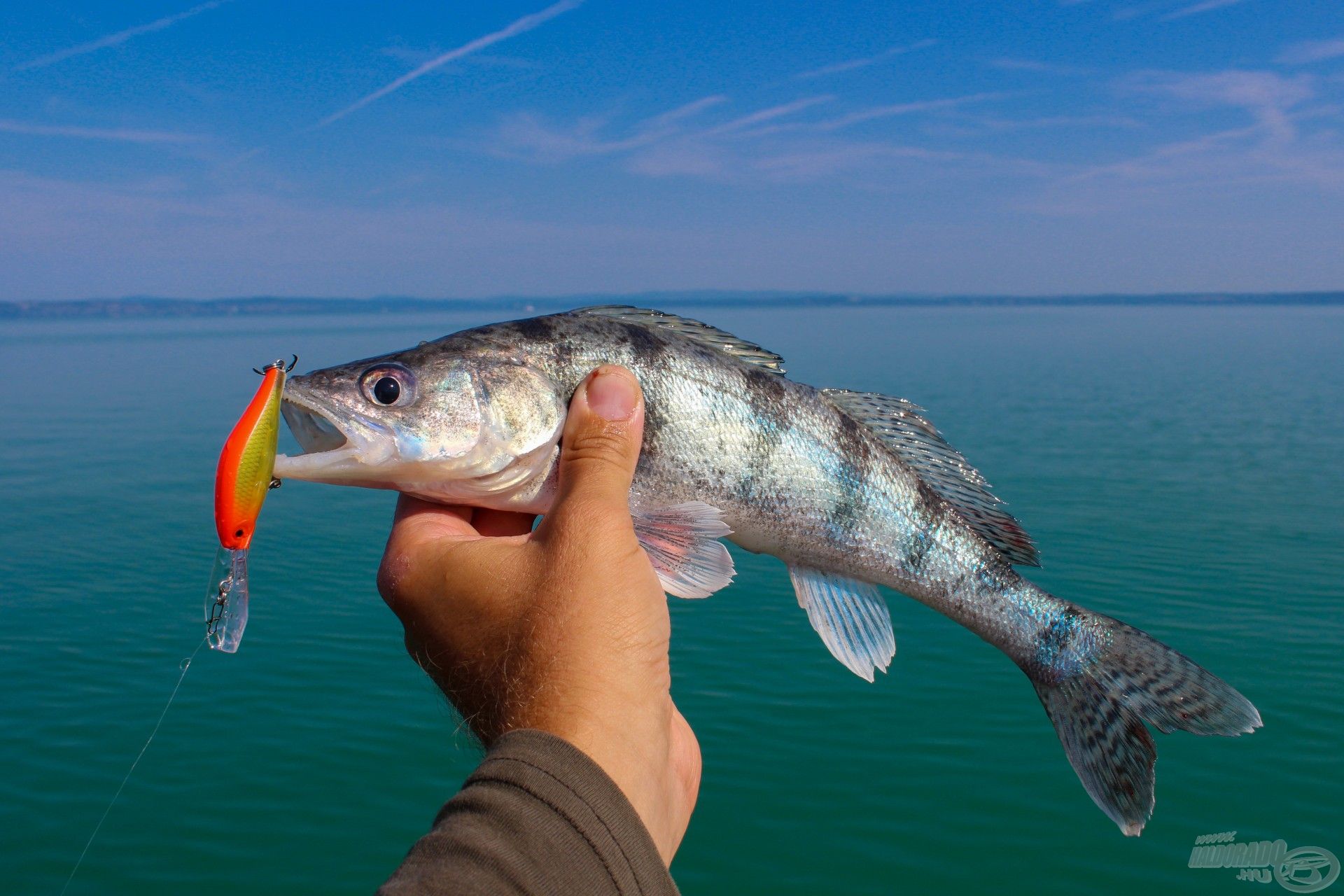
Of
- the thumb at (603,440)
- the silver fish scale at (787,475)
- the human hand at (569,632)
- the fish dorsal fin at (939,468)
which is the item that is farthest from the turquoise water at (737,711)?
the fish dorsal fin at (939,468)

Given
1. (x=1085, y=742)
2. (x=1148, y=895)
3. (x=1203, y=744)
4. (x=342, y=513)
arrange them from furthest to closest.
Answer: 1. (x=342, y=513)
2. (x=1203, y=744)
3. (x=1148, y=895)
4. (x=1085, y=742)

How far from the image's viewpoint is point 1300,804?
436 inches

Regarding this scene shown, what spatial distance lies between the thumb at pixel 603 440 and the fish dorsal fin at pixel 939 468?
1102 mm

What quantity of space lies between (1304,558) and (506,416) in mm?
18556

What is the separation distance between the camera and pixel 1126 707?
446cm

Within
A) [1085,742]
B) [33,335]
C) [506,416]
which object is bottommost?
[33,335]

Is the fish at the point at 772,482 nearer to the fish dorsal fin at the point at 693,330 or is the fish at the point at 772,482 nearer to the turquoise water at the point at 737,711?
the fish dorsal fin at the point at 693,330

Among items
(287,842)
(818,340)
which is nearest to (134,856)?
(287,842)

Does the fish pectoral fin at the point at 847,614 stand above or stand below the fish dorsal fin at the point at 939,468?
below

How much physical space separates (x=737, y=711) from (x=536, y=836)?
36.8 ft

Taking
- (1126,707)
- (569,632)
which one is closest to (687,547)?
(569,632)

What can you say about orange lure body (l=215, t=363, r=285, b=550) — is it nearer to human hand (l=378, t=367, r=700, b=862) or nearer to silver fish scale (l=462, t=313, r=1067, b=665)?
human hand (l=378, t=367, r=700, b=862)

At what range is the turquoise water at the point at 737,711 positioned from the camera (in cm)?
1043

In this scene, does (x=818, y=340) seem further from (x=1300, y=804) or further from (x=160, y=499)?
(x=1300, y=804)
